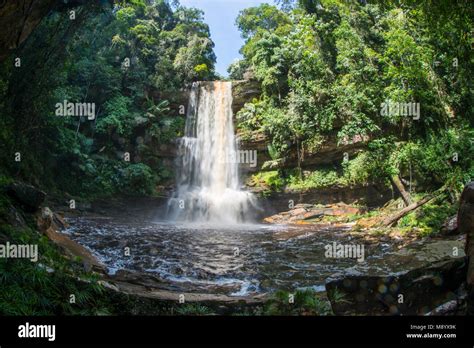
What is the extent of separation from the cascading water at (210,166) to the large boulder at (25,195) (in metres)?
12.3

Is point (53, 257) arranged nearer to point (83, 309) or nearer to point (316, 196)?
point (83, 309)

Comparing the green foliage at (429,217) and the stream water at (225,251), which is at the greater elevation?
the green foliage at (429,217)

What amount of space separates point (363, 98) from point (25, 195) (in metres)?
17.0

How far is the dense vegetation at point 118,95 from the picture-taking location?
15.7 meters

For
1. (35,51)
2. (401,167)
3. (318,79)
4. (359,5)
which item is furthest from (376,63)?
(35,51)

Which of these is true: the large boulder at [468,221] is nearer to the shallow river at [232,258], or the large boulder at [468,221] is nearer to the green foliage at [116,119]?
the shallow river at [232,258]

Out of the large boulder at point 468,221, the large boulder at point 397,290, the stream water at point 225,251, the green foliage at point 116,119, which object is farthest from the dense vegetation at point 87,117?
the large boulder at point 468,221

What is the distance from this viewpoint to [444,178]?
15.1 metres

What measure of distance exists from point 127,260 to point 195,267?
1599 millimetres

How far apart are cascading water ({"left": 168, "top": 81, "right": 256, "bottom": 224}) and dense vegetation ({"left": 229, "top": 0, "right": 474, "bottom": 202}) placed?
169 cm

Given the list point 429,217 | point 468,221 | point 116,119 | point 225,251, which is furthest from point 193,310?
point 116,119

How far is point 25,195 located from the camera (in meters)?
7.15

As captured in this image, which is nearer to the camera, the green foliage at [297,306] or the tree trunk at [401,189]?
the green foliage at [297,306]

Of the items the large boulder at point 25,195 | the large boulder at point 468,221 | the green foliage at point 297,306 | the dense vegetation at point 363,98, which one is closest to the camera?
the large boulder at point 468,221
